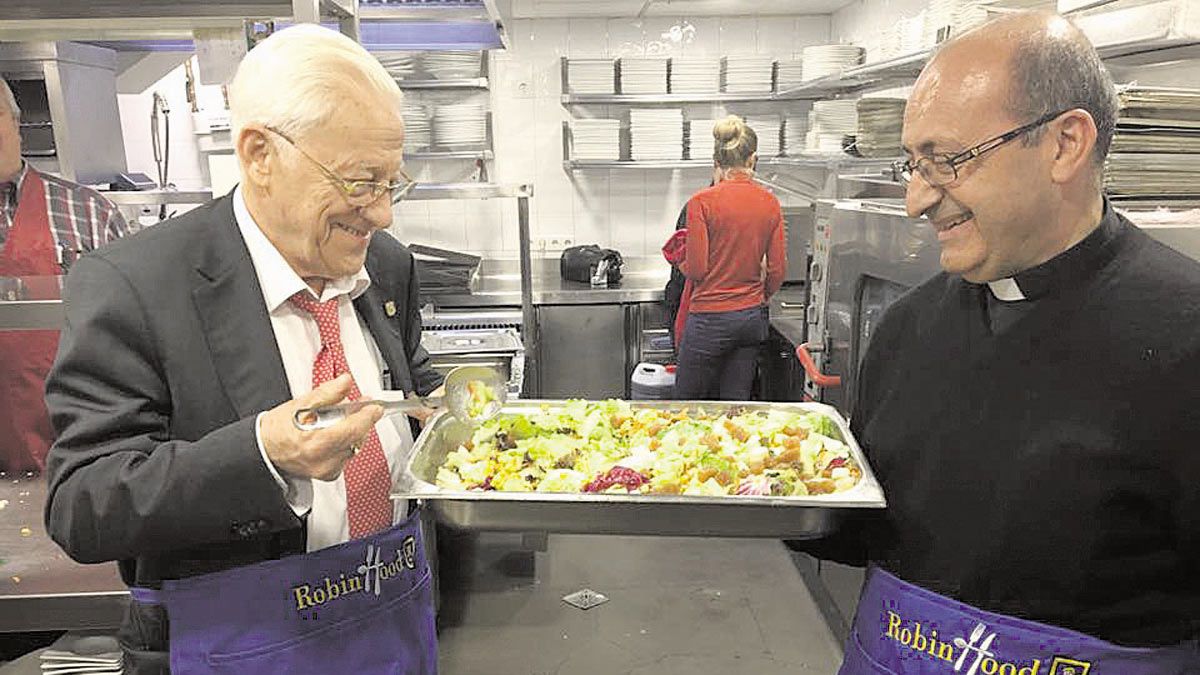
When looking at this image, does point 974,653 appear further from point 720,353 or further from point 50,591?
point 720,353

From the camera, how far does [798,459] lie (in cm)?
160

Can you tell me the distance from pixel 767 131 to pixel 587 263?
1.44 metres

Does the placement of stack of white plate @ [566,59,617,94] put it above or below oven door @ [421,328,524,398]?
above

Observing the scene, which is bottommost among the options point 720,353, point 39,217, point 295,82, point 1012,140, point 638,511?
point 720,353

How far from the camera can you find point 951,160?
1183 millimetres

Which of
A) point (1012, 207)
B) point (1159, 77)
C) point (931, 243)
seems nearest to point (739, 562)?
point (931, 243)

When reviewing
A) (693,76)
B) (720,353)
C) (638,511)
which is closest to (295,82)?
(638,511)

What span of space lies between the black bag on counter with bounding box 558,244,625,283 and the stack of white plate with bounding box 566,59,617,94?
0.99 metres

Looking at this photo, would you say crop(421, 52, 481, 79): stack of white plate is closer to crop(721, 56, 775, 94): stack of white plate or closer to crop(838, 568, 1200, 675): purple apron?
crop(721, 56, 775, 94): stack of white plate

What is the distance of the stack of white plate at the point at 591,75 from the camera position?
16.8 ft

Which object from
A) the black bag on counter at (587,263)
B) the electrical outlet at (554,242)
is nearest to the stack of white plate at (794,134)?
the black bag on counter at (587,263)

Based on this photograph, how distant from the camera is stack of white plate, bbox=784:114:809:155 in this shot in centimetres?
534

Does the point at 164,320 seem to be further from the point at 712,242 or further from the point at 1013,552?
the point at 712,242

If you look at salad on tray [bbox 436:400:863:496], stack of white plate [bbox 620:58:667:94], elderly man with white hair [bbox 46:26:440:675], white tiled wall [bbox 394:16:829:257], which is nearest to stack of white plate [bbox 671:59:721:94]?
stack of white plate [bbox 620:58:667:94]
